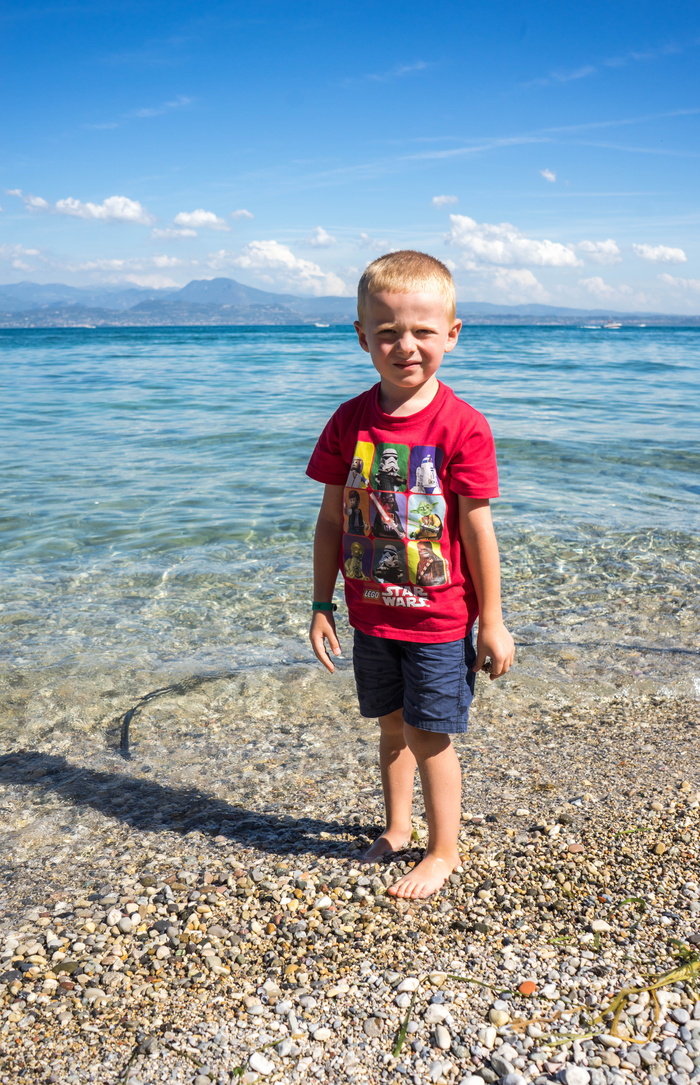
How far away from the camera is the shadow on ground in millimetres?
3123

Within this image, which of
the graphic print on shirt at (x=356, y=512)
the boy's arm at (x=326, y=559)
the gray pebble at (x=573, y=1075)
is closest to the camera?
the gray pebble at (x=573, y=1075)

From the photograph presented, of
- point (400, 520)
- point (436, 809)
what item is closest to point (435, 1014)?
point (436, 809)

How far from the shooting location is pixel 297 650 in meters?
5.20

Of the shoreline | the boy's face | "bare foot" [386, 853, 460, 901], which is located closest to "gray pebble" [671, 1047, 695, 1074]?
the shoreline

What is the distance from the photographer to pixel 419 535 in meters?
2.49

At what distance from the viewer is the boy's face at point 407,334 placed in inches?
93.0

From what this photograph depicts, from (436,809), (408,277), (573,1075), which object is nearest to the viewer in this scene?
(573,1075)

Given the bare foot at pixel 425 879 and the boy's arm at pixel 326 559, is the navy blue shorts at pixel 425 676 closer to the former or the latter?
the boy's arm at pixel 326 559

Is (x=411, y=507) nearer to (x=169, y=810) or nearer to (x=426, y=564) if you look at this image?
(x=426, y=564)

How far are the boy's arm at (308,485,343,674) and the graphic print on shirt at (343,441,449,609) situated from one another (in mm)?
156

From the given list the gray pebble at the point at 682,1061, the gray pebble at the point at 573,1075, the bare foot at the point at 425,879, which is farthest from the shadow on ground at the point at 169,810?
the gray pebble at the point at 682,1061

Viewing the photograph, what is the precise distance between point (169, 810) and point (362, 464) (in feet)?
6.18

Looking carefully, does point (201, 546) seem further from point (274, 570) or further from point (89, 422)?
point (89, 422)

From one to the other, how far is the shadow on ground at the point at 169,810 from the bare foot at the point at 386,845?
4.4 inches
